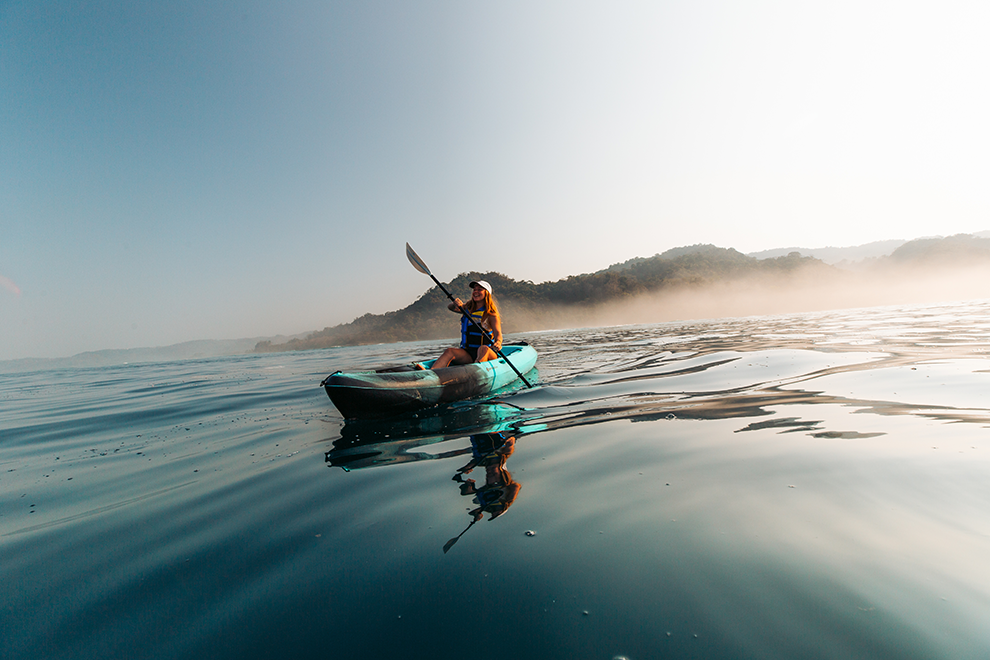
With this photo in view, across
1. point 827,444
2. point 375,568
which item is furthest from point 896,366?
point 375,568

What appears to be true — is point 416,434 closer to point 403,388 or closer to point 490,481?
point 403,388

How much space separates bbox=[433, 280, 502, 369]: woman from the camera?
8055mm

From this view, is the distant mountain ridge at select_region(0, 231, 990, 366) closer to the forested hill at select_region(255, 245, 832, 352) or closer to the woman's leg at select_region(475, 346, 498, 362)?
the forested hill at select_region(255, 245, 832, 352)

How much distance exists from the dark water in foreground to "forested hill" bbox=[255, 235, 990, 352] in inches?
2896

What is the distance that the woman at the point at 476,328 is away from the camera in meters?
8.05

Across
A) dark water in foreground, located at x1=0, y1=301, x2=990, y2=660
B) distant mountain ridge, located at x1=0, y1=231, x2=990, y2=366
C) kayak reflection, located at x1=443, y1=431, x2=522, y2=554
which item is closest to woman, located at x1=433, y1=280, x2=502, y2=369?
dark water in foreground, located at x1=0, y1=301, x2=990, y2=660

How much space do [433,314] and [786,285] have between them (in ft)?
273

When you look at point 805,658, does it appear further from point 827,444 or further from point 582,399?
point 582,399

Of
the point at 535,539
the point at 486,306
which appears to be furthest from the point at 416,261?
the point at 535,539

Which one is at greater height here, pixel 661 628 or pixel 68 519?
pixel 68 519

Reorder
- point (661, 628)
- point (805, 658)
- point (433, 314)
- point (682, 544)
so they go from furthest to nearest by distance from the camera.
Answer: point (433, 314) < point (682, 544) < point (661, 628) < point (805, 658)

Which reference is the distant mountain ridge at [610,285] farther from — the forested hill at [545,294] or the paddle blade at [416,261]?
the paddle blade at [416,261]

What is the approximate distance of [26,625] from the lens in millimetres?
1878

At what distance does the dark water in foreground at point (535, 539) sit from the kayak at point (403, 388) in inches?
23.5
